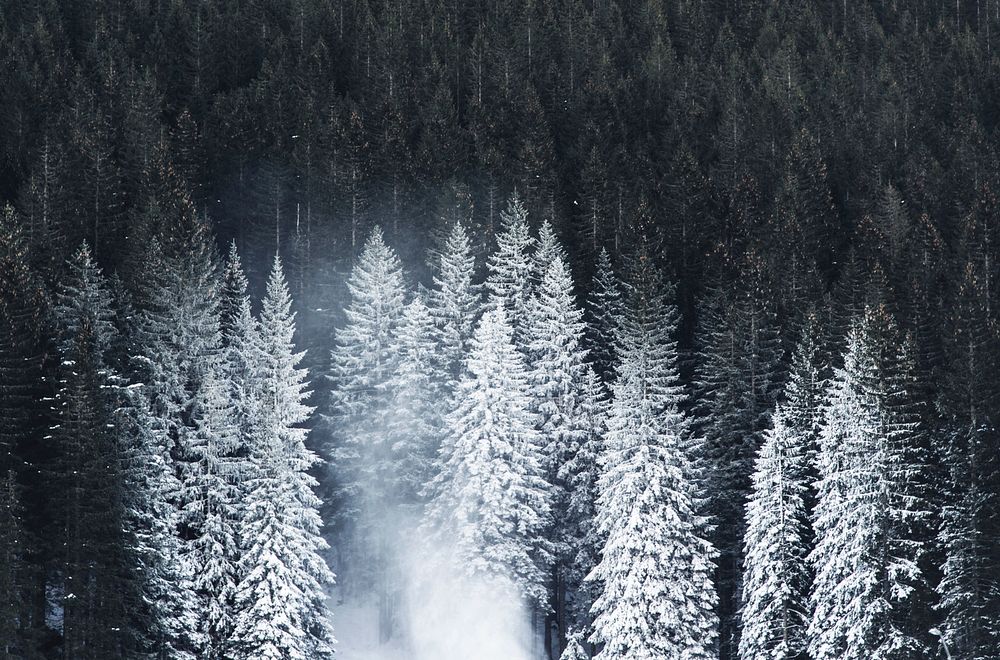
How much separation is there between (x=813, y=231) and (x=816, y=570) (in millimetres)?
33688

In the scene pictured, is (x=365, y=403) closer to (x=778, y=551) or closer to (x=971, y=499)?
(x=778, y=551)

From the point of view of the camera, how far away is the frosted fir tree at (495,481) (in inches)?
1921

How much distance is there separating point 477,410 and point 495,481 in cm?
286

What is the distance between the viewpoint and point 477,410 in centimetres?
5000

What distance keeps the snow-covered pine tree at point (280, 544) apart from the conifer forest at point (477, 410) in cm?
13

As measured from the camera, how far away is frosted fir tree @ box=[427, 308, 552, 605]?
4878 cm

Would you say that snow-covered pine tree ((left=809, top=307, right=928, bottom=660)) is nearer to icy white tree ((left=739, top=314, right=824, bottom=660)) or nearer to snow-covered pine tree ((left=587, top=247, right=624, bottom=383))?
icy white tree ((left=739, top=314, right=824, bottom=660))

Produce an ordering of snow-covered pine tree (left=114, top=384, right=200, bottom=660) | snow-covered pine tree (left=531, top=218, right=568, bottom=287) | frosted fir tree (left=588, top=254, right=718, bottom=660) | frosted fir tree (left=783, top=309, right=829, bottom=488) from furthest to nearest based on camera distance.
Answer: snow-covered pine tree (left=531, top=218, right=568, bottom=287) → frosted fir tree (left=783, top=309, right=829, bottom=488) → frosted fir tree (left=588, top=254, right=718, bottom=660) → snow-covered pine tree (left=114, top=384, right=200, bottom=660)

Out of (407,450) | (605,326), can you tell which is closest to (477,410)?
(407,450)

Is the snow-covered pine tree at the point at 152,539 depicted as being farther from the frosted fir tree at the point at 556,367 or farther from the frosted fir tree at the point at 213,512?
the frosted fir tree at the point at 556,367

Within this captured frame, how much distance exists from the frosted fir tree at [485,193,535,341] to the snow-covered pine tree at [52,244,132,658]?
17835 mm

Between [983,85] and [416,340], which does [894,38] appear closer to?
[983,85]

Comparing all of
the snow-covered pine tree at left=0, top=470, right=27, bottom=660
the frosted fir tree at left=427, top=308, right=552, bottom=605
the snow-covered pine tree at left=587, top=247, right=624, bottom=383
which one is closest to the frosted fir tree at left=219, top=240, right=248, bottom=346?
the frosted fir tree at left=427, top=308, right=552, bottom=605

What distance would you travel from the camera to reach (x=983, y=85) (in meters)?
114
